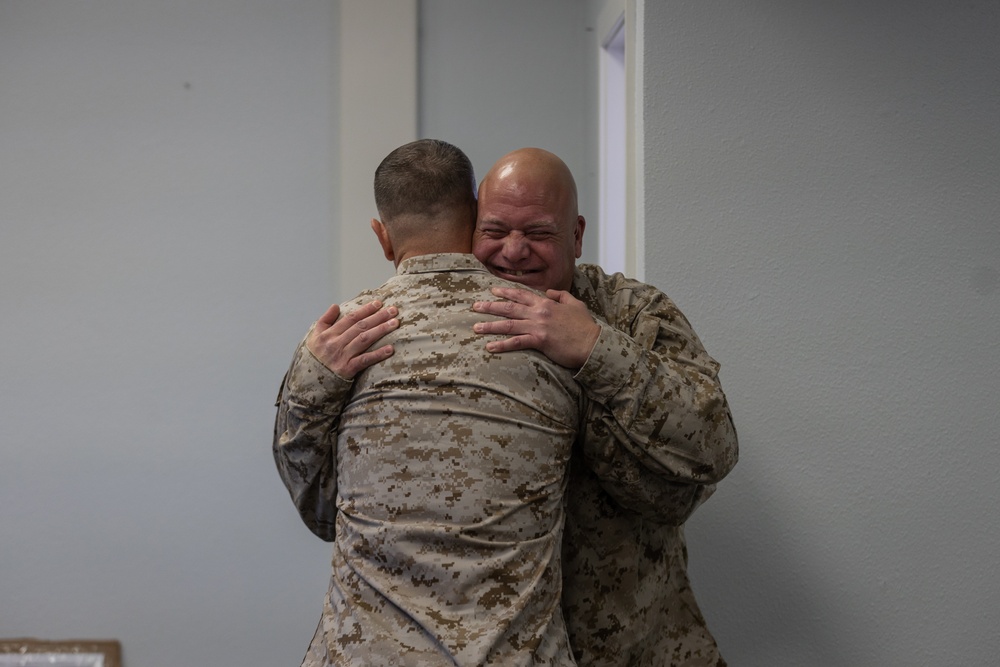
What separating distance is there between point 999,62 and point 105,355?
10.0ft

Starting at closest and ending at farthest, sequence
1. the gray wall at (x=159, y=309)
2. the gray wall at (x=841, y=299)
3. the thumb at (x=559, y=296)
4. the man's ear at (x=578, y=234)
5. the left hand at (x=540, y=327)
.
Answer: the left hand at (x=540, y=327) < the thumb at (x=559, y=296) < the man's ear at (x=578, y=234) < the gray wall at (x=841, y=299) < the gray wall at (x=159, y=309)

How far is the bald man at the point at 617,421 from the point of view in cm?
153

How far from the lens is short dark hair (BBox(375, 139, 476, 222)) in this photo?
161cm

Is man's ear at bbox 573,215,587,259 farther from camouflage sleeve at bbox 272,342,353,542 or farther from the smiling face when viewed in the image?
camouflage sleeve at bbox 272,342,353,542

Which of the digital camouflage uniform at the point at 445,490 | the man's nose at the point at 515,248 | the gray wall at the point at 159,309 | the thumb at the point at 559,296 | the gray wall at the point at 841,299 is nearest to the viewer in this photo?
the digital camouflage uniform at the point at 445,490

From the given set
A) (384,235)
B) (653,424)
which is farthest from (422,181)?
(653,424)

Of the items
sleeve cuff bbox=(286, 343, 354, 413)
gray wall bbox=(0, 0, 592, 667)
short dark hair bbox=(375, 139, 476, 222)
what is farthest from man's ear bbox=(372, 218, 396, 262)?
gray wall bbox=(0, 0, 592, 667)

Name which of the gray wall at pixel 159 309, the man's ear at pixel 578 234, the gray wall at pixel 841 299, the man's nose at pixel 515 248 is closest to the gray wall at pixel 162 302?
the gray wall at pixel 159 309

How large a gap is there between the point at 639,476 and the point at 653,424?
0.14 meters

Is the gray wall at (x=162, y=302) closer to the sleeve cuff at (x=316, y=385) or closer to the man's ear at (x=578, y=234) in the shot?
the man's ear at (x=578, y=234)

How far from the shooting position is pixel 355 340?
1.51 metres

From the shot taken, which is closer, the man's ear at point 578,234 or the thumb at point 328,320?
the thumb at point 328,320

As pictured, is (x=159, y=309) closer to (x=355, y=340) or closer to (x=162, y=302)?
(x=162, y=302)

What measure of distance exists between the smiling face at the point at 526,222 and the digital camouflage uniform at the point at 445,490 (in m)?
0.21
